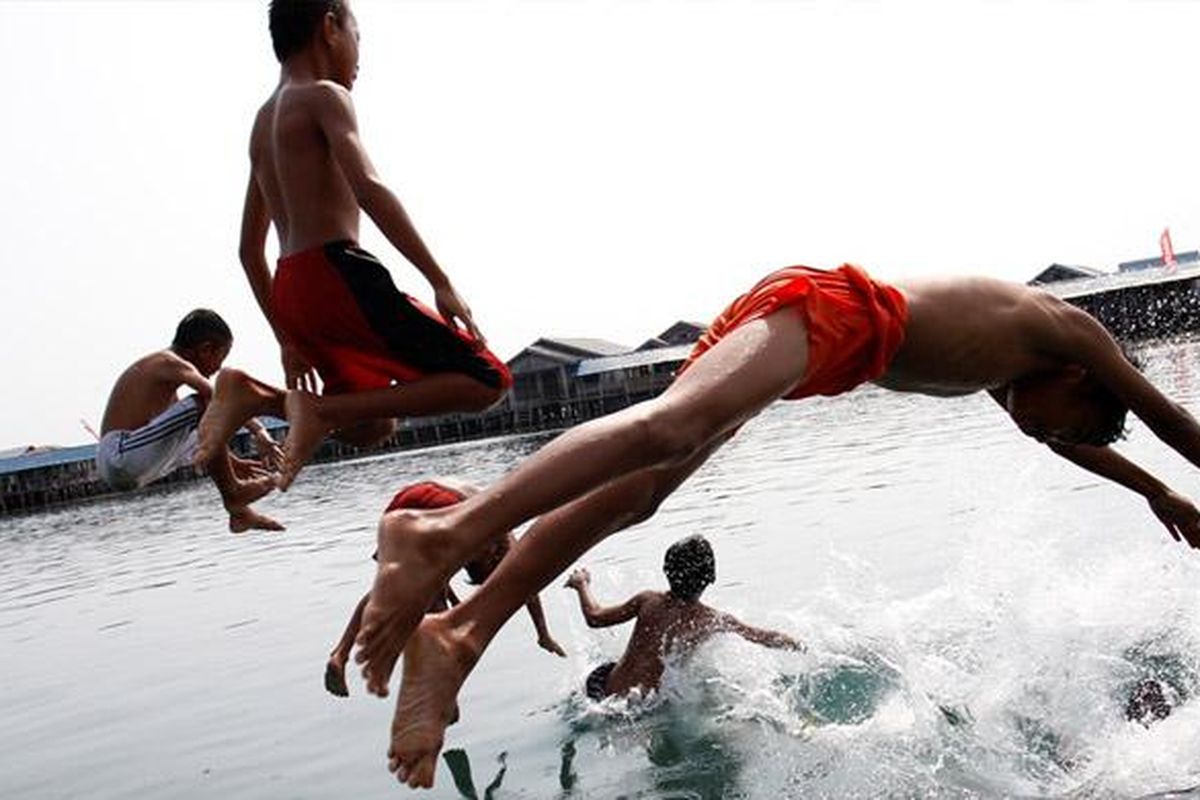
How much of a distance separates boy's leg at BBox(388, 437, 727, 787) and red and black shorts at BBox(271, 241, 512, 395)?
3.80 ft

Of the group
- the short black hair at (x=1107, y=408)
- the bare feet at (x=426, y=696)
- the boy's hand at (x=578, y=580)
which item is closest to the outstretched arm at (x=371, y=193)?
the bare feet at (x=426, y=696)

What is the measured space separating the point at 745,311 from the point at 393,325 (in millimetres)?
1470

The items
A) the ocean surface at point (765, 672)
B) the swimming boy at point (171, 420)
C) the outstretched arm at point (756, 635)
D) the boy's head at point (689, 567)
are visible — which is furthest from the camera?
the outstretched arm at point (756, 635)

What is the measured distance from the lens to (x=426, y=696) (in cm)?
377

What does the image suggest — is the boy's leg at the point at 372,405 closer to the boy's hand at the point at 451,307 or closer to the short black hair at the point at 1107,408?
the boy's hand at the point at 451,307

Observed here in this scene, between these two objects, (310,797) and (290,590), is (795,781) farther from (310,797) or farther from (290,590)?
(290,590)

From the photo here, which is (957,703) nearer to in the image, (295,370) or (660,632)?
(660,632)

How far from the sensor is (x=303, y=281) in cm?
518

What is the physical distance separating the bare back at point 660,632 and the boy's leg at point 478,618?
445 cm

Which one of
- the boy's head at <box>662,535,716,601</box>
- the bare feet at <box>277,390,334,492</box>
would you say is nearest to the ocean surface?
the boy's head at <box>662,535,716,601</box>

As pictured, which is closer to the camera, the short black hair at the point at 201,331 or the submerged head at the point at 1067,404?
the submerged head at the point at 1067,404

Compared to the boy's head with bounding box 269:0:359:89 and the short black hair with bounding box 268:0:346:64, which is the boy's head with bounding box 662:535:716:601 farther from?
the short black hair with bounding box 268:0:346:64

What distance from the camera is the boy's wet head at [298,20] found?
5105 millimetres

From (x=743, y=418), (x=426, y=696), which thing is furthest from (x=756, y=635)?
(x=426, y=696)
